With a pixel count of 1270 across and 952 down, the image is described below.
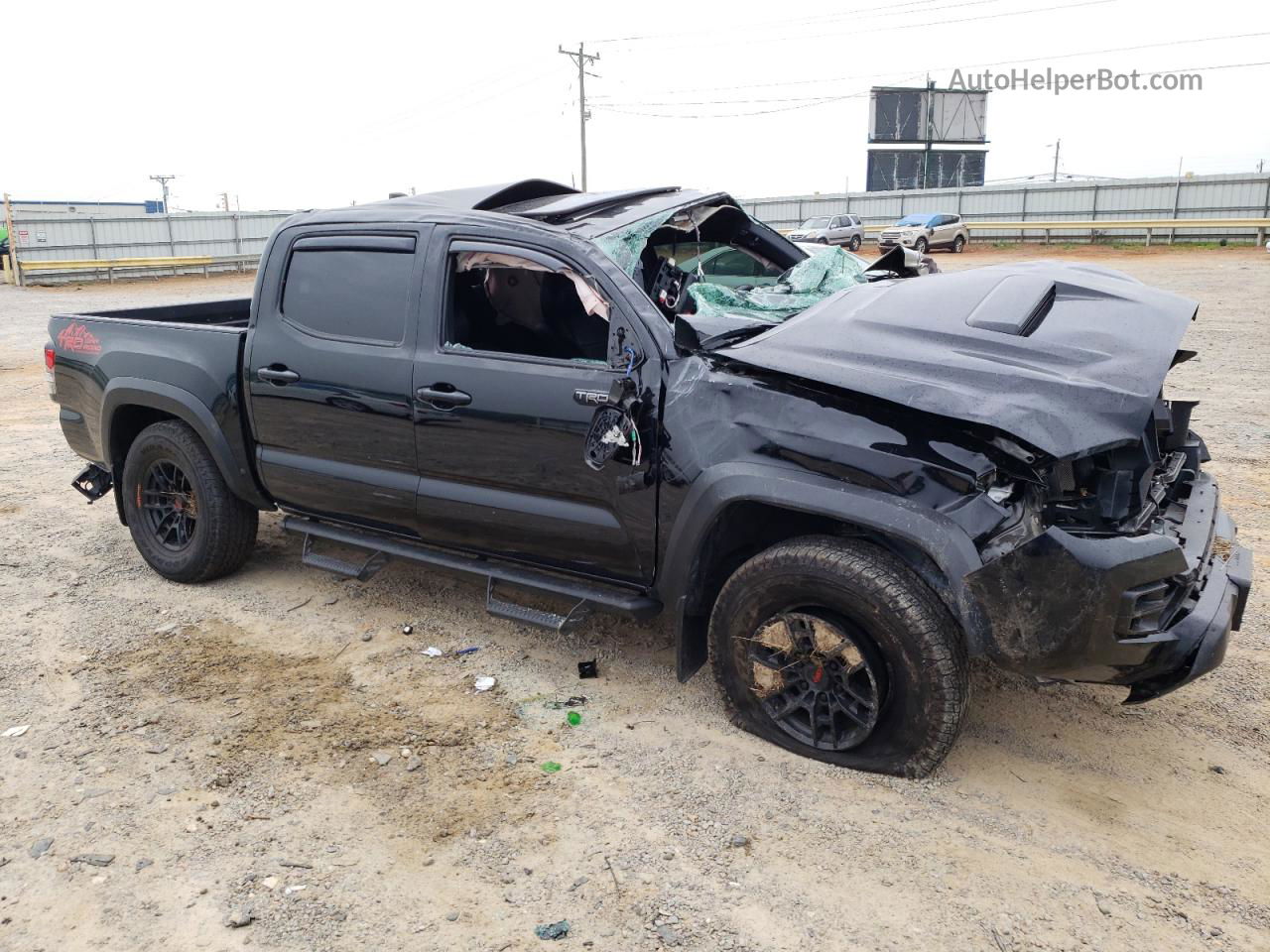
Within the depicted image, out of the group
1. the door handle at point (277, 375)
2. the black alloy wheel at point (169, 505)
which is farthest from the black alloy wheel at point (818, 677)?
the black alloy wheel at point (169, 505)

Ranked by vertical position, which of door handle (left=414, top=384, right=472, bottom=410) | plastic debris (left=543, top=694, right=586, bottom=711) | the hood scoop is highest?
the hood scoop

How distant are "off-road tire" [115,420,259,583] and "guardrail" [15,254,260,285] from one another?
25.7 m

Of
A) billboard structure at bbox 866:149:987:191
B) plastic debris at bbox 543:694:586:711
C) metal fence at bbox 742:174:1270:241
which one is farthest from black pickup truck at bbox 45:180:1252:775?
billboard structure at bbox 866:149:987:191

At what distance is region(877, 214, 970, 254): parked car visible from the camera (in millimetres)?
32188

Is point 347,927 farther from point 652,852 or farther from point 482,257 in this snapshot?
point 482,257

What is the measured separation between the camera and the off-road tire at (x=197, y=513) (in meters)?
4.95

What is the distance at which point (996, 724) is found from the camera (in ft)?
12.0

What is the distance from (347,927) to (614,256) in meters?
2.46

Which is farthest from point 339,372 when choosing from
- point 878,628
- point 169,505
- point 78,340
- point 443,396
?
point 878,628

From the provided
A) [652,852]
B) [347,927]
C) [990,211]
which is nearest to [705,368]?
[652,852]

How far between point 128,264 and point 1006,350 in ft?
114

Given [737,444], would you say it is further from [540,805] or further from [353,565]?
[353,565]

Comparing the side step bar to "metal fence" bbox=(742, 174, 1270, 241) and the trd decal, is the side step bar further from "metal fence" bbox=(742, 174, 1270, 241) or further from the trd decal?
"metal fence" bbox=(742, 174, 1270, 241)

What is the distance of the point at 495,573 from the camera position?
4086mm
